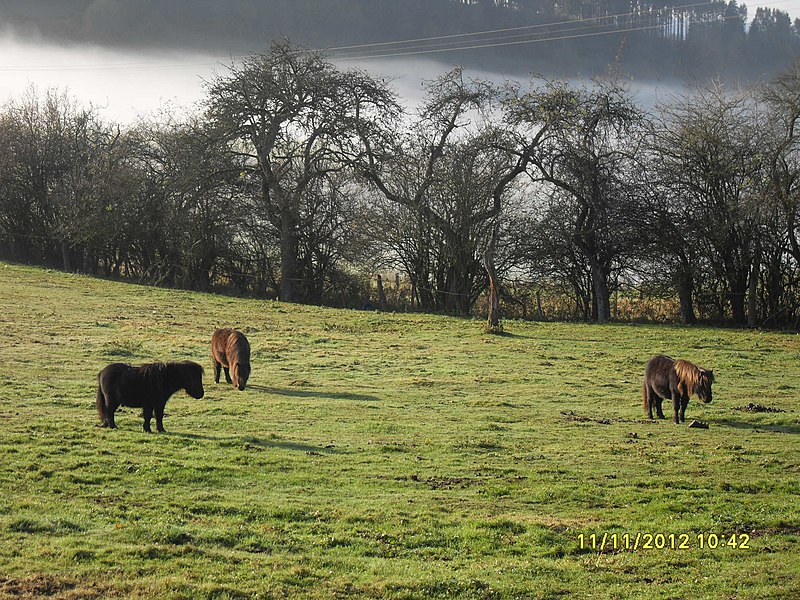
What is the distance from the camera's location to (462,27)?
4494 centimetres

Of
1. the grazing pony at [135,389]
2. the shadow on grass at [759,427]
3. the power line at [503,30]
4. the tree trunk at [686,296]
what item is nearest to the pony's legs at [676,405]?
the shadow on grass at [759,427]

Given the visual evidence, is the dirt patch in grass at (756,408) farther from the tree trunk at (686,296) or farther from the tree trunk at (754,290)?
the tree trunk at (686,296)

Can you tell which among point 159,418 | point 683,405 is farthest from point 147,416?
point 683,405

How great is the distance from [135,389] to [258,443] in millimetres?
1953

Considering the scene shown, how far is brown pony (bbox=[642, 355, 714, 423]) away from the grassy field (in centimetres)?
47

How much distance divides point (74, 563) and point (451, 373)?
13042 mm

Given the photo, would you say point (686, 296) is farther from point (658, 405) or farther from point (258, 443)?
point (258, 443)

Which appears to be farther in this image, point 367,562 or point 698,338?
point 698,338

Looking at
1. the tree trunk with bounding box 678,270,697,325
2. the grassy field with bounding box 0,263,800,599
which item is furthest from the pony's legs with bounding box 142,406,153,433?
the tree trunk with bounding box 678,270,697,325

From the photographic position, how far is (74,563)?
6.49 meters

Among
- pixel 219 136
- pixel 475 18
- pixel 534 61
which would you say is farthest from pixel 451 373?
pixel 475 18

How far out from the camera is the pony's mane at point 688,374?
13.7 m

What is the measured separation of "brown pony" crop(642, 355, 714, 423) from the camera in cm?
1374

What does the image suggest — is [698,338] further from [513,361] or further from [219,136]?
[219,136]
